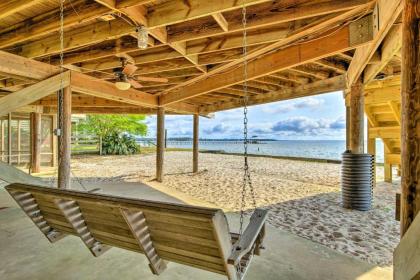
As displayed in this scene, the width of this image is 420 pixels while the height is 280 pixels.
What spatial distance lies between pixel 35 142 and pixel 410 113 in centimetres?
1037

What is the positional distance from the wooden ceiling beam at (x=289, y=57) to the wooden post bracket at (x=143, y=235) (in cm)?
289

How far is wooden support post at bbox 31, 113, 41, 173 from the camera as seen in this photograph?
8609mm

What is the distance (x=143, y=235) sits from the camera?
5.74ft

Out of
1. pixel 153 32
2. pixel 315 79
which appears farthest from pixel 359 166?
pixel 153 32

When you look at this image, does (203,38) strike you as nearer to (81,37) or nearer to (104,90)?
(81,37)

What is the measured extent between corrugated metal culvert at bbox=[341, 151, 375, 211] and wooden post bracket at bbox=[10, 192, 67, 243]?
437 cm

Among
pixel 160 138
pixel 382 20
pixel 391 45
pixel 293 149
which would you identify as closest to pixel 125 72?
pixel 382 20

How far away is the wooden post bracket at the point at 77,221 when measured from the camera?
1.95 metres

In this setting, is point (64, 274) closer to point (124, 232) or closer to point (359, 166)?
point (124, 232)

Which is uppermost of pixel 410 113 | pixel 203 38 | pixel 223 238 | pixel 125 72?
pixel 203 38

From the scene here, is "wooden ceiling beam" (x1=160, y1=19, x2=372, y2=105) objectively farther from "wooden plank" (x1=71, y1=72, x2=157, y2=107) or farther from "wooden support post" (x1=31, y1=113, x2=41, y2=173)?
"wooden support post" (x1=31, y1=113, x2=41, y2=173)

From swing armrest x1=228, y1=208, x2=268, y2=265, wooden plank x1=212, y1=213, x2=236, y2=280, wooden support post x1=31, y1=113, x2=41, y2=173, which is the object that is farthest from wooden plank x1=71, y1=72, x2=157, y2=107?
wooden support post x1=31, y1=113, x2=41, y2=173

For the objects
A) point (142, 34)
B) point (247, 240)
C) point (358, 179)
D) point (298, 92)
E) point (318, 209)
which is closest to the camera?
point (247, 240)

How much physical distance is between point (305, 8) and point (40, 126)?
394 inches
